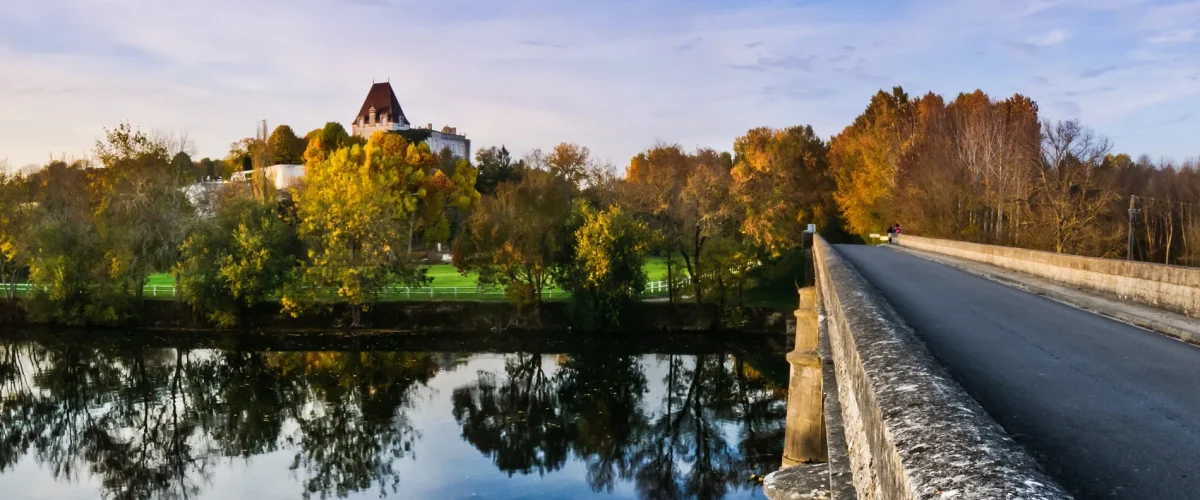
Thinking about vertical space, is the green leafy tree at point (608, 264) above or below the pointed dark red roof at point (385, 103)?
below

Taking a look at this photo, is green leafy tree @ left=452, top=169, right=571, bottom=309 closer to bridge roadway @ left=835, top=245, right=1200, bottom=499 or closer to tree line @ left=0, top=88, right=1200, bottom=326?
tree line @ left=0, top=88, right=1200, bottom=326

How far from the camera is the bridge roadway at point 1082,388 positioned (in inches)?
162

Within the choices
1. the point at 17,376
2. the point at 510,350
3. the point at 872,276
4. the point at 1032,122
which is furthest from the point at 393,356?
the point at 1032,122

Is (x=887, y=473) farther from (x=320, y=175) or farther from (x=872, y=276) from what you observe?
(x=320, y=175)

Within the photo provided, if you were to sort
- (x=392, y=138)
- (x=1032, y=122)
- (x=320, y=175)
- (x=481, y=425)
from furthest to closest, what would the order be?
1. (x=392, y=138)
2. (x=1032, y=122)
3. (x=320, y=175)
4. (x=481, y=425)

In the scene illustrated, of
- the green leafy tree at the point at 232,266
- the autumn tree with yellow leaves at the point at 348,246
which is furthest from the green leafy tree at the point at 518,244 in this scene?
the green leafy tree at the point at 232,266

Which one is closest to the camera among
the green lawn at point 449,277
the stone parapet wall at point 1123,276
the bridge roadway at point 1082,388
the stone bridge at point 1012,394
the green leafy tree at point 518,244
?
the stone bridge at point 1012,394

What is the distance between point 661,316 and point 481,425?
1816 centimetres

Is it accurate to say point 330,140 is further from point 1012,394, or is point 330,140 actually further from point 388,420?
point 1012,394

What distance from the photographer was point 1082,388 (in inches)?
252

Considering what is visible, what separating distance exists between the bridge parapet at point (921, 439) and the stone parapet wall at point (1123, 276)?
8875mm

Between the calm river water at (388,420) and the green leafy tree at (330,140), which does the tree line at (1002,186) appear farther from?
the green leafy tree at (330,140)

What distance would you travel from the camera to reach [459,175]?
70812 millimetres

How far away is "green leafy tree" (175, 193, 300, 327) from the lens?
42875 millimetres
